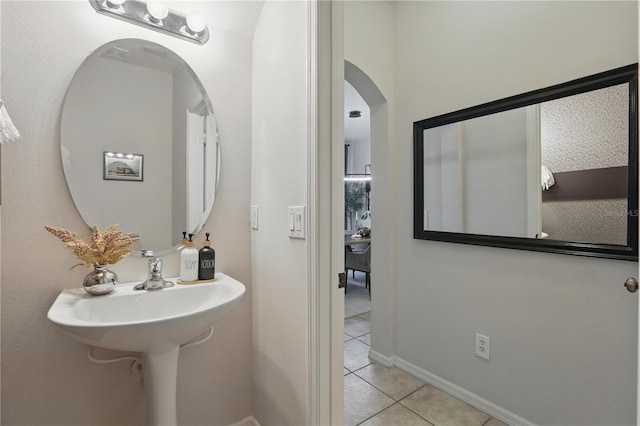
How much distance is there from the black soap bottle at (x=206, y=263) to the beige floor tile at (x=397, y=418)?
1185 millimetres

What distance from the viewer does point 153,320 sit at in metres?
0.90

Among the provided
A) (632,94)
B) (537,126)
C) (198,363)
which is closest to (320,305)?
(198,363)

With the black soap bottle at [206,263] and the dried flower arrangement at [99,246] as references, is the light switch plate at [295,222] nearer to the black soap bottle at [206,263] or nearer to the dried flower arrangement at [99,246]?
the black soap bottle at [206,263]

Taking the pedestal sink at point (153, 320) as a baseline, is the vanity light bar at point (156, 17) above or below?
above

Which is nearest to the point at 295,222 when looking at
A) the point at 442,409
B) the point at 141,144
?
the point at 141,144

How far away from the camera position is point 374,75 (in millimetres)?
2135

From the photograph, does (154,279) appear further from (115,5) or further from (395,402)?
(395,402)

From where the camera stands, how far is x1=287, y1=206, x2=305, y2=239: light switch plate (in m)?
1.12

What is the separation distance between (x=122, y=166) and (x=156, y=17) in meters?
0.65

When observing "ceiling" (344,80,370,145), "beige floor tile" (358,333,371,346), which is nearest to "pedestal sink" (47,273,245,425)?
"beige floor tile" (358,333,371,346)

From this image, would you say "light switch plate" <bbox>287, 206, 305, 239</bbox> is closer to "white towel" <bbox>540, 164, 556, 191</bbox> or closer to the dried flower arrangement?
the dried flower arrangement

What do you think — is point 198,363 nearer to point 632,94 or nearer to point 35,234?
point 35,234

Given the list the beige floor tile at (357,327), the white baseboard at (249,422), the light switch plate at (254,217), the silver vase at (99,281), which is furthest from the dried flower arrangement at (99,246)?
the beige floor tile at (357,327)

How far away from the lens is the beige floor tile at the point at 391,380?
1.95m
